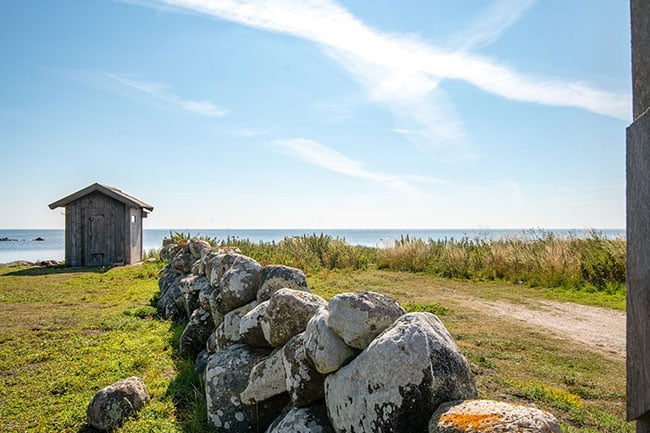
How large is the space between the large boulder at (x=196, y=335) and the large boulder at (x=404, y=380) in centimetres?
360

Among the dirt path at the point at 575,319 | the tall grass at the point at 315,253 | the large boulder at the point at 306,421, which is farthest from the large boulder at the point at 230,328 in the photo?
the tall grass at the point at 315,253

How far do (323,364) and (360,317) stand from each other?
1.24 feet

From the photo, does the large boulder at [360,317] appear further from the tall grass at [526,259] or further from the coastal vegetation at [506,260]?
the tall grass at [526,259]

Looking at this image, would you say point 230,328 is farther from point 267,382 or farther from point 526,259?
point 526,259

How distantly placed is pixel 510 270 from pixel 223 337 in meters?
12.2

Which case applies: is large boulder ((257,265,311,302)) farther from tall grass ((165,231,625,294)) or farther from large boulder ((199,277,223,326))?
tall grass ((165,231,625,294))

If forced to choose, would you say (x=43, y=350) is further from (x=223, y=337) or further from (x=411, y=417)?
(x=411, y=417)

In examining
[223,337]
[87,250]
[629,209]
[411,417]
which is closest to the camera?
[629,209]

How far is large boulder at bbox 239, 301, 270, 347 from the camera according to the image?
382 centimetres

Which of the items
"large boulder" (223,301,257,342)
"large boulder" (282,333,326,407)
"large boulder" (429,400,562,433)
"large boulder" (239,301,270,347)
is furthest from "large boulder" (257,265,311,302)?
"large boulder" (429,400,562,433)

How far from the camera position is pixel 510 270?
560 inches

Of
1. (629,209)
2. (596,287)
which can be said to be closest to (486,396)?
(629,209)

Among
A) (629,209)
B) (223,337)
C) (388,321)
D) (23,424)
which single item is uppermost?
(629,209)

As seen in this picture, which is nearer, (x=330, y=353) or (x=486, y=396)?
(x=330, y=353)
